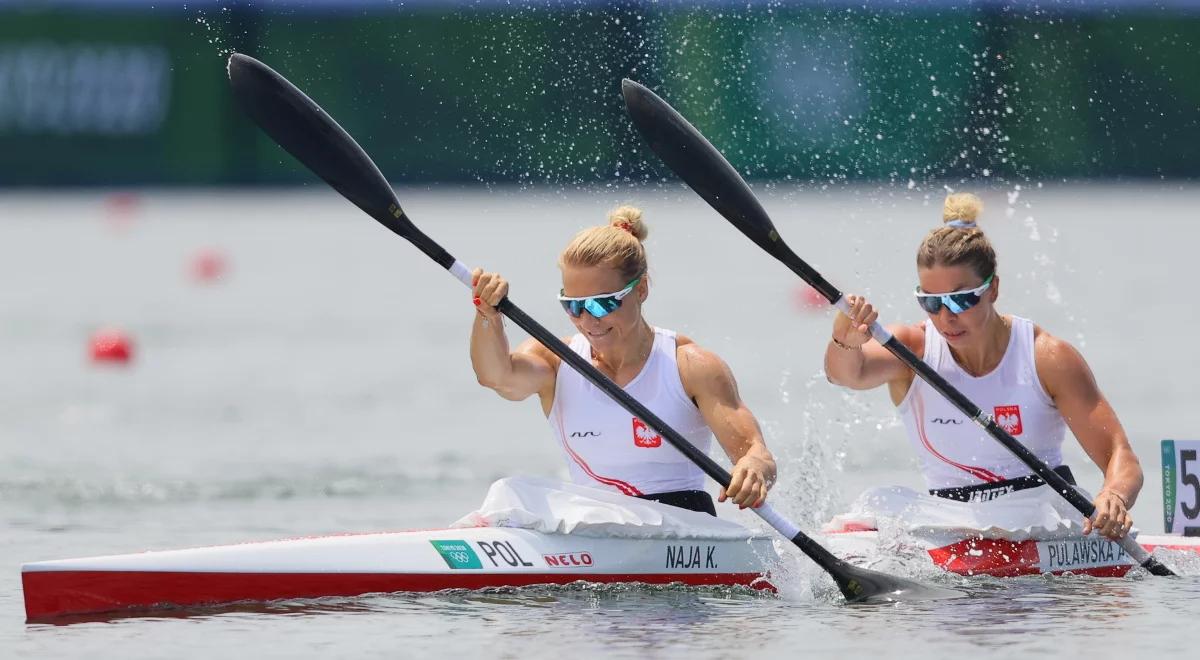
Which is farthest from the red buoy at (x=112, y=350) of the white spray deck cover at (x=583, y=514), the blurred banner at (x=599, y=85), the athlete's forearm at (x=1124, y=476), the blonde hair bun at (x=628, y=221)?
the blurred banner at (x=599, y=85)

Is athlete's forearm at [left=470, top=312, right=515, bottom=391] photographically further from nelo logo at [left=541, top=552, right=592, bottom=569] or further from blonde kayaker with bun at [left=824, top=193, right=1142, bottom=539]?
blonde kayaker with bun at [left=824, top=193, right=1142, bottom=539]

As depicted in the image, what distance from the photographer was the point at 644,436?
757 cm

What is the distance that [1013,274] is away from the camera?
21.3 meters

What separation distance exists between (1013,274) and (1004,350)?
1360 cm

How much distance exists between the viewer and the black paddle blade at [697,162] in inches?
318

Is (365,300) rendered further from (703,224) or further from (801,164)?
(801,164)

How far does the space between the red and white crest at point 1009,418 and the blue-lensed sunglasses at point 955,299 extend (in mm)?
487

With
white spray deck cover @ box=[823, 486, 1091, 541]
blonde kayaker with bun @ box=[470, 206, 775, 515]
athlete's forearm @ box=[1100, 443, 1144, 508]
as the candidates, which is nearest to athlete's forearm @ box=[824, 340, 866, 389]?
blonde kayaker with bun @ box=[470, 206, 775, 515]

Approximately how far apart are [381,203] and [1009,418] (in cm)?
256

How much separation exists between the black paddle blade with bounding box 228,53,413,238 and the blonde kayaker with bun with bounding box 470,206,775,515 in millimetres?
762

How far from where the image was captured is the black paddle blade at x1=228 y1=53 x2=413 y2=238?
304 inches

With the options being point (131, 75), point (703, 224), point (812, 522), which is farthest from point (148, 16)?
point (812, 522)

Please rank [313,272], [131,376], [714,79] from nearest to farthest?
[131,376]
[313,272]
[714,79]

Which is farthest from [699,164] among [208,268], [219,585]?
[208,268]
